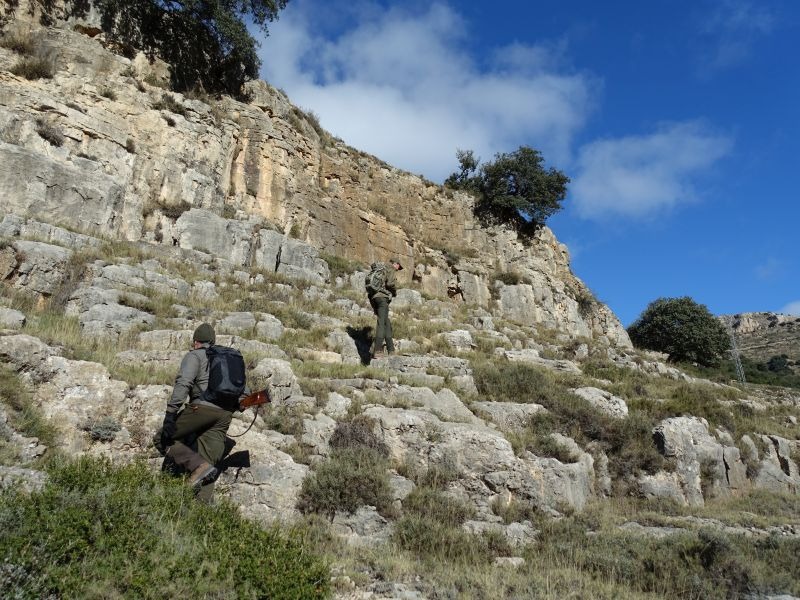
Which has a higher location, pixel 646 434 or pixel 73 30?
pixel 73 30

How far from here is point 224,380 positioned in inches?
197

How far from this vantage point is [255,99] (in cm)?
2208

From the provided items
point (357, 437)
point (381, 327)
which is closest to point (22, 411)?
point (357, 437)

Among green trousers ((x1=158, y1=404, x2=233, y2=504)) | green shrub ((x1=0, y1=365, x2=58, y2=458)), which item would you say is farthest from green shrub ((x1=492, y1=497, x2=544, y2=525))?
green shrub ((x1=0, y1=365, x2=58, y2=458))

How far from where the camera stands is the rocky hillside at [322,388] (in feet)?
16.4

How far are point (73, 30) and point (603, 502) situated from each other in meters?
21.1

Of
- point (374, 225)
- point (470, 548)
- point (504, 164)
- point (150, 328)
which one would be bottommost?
point (470, 548)

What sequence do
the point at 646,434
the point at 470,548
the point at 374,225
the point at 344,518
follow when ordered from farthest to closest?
the point at 374,225 → the point at 646,434 → the point at 344,518 → the point at 470,548

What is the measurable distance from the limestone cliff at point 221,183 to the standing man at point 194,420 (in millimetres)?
10121

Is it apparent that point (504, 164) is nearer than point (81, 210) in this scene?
No

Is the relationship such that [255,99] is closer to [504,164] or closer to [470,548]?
[504,164]

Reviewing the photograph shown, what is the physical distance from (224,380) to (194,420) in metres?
0.44

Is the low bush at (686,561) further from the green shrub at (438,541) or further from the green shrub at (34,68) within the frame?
the green shrub at (34,68)

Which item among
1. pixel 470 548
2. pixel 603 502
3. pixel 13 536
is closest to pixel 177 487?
pixel 13 536
